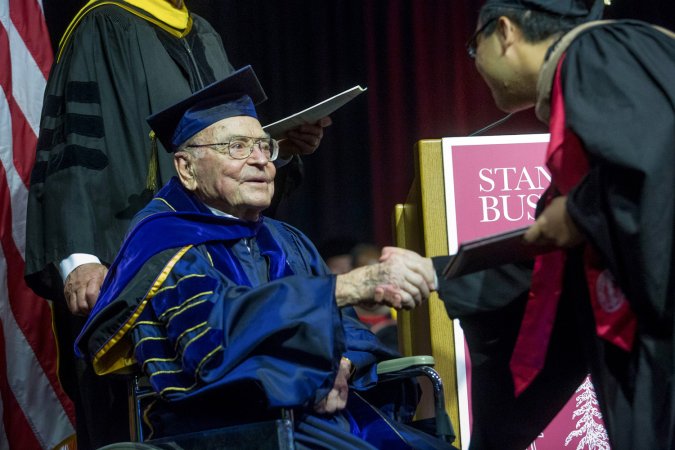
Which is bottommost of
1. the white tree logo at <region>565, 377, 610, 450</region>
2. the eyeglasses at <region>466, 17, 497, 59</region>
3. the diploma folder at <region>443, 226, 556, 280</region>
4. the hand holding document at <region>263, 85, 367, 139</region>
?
the white tree logo at <region>565, 377, 610, 450</region>

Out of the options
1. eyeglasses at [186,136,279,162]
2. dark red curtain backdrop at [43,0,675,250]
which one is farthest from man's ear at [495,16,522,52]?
dark red curtain backdrop at [43,0,675,250]

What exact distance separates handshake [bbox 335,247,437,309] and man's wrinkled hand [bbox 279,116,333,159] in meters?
0.99

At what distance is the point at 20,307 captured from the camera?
4.21m

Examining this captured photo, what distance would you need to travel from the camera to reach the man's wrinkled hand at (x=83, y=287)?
3.04 m

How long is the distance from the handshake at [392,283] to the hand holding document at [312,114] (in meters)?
0.67

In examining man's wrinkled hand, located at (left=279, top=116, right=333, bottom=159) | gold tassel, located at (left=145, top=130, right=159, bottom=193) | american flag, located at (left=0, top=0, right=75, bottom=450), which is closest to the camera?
gold tassel, located at (left=145, top=130, right=159, bottom=193)

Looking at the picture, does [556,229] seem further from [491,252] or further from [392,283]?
[392,283]

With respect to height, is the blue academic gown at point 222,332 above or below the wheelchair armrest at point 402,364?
above

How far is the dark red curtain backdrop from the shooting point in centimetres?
545

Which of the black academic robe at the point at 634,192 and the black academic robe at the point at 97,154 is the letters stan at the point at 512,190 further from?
the black academic robe at the point at 634,192

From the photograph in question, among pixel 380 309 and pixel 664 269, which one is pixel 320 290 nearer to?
pixel 664 269

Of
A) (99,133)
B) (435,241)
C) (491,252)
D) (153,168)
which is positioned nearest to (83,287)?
(153,168)

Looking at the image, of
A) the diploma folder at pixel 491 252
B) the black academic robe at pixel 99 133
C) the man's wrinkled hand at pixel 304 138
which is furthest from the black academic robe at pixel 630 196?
the black academic robe at pixel 99 133

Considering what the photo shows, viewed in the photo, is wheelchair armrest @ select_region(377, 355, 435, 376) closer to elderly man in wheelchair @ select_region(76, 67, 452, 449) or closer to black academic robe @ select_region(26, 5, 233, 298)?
elderly man in wheelchair @ select_region(76, 67, 452, 449)
